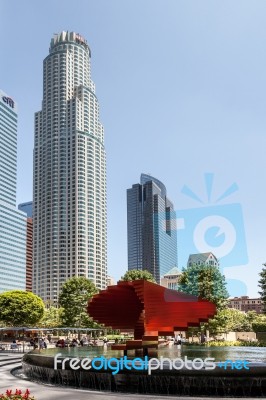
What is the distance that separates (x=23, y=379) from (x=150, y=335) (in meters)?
7.20

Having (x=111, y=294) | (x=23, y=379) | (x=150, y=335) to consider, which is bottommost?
(x=23, y=379)

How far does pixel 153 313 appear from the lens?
27812 millimetres

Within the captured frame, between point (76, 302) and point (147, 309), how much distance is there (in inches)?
2378

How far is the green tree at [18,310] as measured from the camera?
3841 inches

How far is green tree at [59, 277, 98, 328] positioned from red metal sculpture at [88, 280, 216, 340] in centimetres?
5398

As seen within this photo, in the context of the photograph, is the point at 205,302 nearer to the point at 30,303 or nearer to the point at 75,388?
the point at 75,388

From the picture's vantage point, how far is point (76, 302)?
281ft

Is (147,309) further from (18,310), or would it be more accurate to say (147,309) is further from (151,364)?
(18,310)

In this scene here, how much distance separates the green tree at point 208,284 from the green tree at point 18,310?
153 feet

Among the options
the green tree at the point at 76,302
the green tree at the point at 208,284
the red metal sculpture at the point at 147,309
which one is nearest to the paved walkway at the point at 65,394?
the red metal sculpture at the point at 147,309

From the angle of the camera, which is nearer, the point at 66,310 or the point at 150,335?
the point at 150,335

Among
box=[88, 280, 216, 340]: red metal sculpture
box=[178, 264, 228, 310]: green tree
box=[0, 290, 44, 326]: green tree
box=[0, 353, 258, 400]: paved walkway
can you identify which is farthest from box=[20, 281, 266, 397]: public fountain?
box=[0, 290, 44, 326]: green tree

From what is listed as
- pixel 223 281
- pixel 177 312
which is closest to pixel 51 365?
pixel 177 312

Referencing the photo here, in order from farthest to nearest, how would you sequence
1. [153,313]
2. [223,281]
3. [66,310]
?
[66,310]
[223,281]
[153,313]
